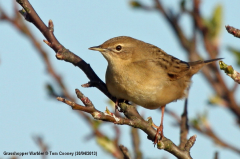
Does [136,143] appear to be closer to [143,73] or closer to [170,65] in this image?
[143,73]

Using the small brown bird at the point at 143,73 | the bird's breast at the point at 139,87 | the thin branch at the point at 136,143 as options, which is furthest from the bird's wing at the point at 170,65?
the thin branch at the point at 136,143

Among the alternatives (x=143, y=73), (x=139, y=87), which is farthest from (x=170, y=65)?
(x=139, y=87)

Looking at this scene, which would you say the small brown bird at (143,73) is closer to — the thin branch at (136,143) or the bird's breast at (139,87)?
the bird's breast at (139,87)

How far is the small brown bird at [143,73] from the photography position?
15.8 feet

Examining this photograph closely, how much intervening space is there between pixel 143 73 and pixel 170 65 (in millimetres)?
718

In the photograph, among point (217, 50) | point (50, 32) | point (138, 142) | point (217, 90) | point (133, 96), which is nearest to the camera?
point (50, 32)

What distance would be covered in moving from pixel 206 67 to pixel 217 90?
2.12 feet

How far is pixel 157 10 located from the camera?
5.80 m

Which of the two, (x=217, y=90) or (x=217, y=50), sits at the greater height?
(x=217, y=50)

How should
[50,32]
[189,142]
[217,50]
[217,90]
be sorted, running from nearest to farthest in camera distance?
[189,142] → [50,32] → [217,90] → [217,50]

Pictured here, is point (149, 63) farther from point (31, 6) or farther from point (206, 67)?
point (31, 6)

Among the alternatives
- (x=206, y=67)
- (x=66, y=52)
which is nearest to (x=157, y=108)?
(x=206, y=67)

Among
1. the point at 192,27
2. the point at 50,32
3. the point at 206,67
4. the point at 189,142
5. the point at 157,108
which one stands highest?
the point at 192,27

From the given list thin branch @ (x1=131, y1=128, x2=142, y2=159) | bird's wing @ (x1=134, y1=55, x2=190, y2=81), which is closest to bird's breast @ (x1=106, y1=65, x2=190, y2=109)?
bird's wing @ (x1=134, y1=55, x2=190, y2=81)
